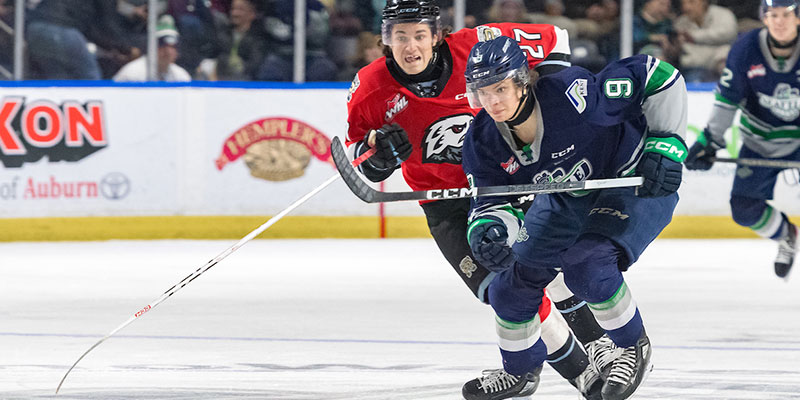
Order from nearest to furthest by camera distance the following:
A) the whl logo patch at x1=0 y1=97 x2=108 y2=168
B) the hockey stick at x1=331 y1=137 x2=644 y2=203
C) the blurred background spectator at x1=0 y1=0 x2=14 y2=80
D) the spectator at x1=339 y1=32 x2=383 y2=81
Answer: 1. the hockey stick at x1=331 y1=137 x2=644 y2=203
2. the whl logo patch at x1=0 y1=97 x2=108 y2=168
3. the blurred background spectator at x1=0 y1=0 x2=14 y2=80
4. the spectator at x1=339 y1=32 x2=383 y2=81

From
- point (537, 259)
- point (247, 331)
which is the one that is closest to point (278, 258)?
point (247, 331)

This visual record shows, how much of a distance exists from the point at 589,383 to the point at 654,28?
628 centimetres

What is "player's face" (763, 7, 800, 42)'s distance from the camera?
623 cm

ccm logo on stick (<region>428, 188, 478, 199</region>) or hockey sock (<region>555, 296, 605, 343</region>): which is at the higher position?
ccm logo on stick (<region>428, 188, 478, 199</region>)

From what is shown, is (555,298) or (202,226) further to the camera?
(202,226)

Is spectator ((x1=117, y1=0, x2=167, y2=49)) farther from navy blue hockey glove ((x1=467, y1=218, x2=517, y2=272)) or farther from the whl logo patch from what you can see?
navy blue hockey glove ((x1=467, y1=218, x2=517, y2=272))

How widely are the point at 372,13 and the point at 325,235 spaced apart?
1.60 m

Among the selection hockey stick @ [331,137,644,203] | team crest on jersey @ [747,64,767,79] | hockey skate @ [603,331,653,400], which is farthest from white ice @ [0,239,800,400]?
team crest on jersey @ [747,64,767,79]

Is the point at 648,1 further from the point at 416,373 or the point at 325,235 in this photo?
the point at 416,373

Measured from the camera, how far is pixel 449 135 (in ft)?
14.2

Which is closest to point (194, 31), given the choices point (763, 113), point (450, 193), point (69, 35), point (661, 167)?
point (69, 35)

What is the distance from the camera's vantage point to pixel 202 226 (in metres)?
9.27

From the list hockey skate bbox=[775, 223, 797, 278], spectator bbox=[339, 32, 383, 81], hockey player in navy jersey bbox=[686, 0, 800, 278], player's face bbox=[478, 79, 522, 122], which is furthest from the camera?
spectator bbox=[339, 32, 383, 81]

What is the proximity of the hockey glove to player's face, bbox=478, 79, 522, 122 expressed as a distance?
3272 mm
